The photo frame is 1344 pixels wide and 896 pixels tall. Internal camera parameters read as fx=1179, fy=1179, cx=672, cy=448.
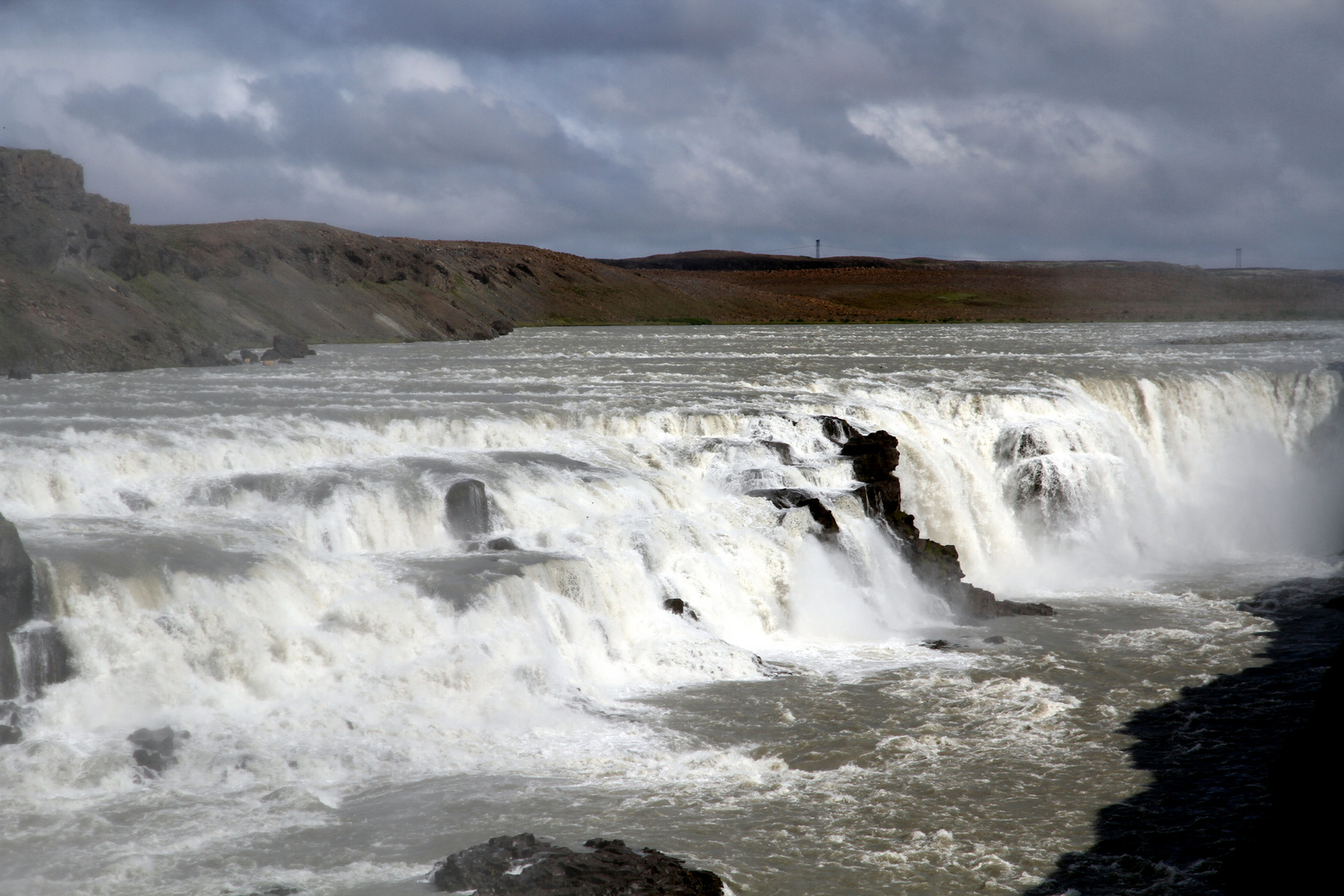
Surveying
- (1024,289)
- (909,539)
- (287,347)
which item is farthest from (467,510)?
(1024,289)

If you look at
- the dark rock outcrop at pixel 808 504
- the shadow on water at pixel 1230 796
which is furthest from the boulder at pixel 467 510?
the shadow on water at pixel 1230 796

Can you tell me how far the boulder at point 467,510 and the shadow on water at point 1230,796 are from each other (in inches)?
342

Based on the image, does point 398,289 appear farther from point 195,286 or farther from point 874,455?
point 874,455

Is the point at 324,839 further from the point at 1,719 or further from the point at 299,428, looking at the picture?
A: the point at 299,428

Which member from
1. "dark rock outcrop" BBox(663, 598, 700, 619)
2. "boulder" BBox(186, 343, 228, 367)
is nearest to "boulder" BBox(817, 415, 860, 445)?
"dark rock outcrop" BBox(663, 598, 700, 619)

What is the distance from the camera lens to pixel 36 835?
947 centimetres

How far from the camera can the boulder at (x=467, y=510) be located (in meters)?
16.4

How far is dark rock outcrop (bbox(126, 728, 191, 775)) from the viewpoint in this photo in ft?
35.4

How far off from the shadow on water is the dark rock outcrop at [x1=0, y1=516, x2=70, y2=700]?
9.26 metres

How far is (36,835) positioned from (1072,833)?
8.65 m

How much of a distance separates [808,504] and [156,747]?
10.7 m

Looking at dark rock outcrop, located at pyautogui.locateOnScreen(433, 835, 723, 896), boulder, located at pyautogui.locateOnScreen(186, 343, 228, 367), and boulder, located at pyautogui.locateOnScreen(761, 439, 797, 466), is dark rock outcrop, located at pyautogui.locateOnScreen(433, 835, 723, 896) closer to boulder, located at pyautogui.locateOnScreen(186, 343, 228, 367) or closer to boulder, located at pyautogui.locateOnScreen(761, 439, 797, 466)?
boulder, located at pyautogui.locateOnScreen(761, 439, 797, 466)

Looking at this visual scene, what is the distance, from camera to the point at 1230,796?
11180 millimetres

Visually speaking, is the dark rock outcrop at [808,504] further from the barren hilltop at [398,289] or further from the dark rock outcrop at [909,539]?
the barren hilltop at [398,289]
